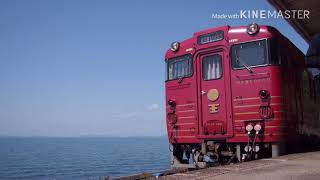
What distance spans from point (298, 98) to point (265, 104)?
1.95m

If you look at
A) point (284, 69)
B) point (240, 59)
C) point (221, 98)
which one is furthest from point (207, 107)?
point (284, 69)

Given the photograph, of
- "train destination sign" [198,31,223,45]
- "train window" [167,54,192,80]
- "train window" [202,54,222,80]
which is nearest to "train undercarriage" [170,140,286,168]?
"train window" [202,54,222,80]

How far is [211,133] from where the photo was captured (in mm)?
9633

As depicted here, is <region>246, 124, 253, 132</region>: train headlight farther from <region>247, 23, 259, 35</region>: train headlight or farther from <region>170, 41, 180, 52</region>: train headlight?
<region>170, 41, 180, 52</region>: train headlight

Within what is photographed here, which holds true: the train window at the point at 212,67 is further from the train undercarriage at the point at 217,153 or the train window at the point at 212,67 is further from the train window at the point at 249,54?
the train undercarriage at the point at 217,153

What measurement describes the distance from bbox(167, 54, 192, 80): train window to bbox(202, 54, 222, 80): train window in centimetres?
41

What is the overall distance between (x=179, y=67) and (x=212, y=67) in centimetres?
101

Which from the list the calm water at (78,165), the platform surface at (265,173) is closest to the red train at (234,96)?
the platform surface at (265,173)

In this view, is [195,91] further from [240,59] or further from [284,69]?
[284,69]

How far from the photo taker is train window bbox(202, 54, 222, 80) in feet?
32.0

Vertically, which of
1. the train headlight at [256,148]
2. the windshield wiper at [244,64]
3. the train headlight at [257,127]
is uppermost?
the windshield wiper at [244,64]

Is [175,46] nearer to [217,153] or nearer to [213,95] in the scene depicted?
[213,95]

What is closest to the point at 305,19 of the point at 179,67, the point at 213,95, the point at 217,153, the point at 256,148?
the point at 179,67

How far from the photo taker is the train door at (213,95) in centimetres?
949
